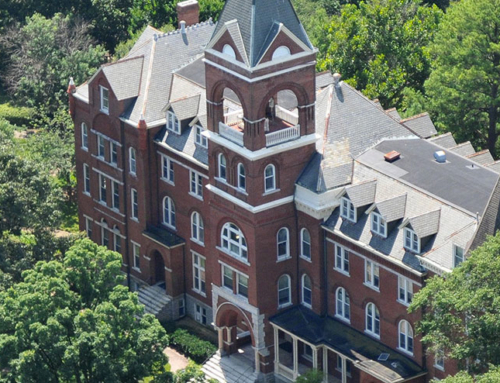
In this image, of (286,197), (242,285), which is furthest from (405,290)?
(242,285)

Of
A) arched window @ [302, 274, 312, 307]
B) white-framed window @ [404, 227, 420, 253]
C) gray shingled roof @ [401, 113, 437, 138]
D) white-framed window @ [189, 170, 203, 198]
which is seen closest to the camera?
white-framed window @ [404, 227, 420, 253]

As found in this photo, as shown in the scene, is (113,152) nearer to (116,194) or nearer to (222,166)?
(116,194)

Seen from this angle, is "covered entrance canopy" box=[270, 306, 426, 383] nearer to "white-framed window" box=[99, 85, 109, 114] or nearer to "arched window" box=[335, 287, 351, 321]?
"arched window" box=[335, 287, 351, 321]

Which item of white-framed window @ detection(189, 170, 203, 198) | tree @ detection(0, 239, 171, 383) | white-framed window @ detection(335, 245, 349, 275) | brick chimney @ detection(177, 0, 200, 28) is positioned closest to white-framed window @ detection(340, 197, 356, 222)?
white-framed window @ detection(335, 245, 349, 275)

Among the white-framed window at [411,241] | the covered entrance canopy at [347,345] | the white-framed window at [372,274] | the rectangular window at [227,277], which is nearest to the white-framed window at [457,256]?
the white-framed window at [411,241]

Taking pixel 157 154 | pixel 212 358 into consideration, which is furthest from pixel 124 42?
pixel 212 358

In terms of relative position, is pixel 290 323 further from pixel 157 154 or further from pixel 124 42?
pixel 124 42
